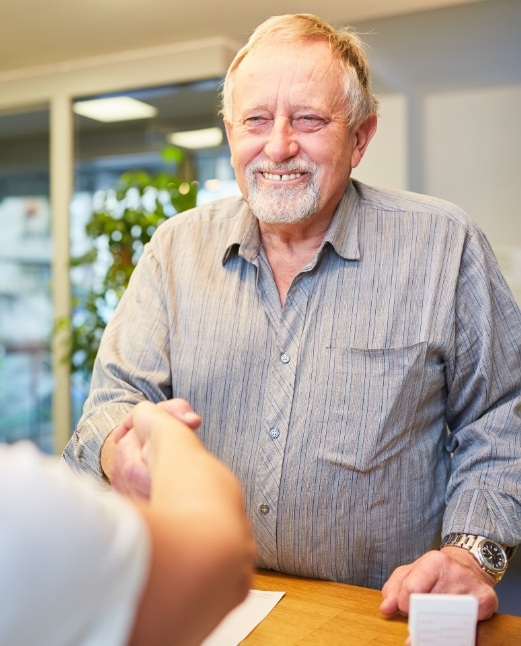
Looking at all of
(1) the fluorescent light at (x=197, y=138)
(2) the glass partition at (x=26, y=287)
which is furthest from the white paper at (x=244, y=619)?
(2) the glass partition at (x=26, y=287)

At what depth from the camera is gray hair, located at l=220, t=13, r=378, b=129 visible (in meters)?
1.81

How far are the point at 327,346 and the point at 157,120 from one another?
4.23 m

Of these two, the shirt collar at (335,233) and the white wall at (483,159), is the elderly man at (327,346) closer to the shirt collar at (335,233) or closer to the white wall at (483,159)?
the shirt collar at (335,233)

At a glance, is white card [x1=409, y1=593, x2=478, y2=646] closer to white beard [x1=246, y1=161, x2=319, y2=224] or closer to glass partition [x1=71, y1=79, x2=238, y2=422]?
white beard [x1=246, y1=161, x2=319, y2=224]

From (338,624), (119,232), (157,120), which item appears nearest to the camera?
(338,624)

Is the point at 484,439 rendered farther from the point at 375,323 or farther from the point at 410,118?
the point at 410,118

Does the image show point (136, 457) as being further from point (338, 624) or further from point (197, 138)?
point (197, 138)

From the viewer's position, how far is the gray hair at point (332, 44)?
1811mm

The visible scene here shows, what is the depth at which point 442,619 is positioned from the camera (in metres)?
1.02

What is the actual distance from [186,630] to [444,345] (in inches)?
46.1

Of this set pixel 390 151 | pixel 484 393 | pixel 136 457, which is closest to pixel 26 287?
pixel 390 151

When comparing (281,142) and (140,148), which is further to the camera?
(140,148)

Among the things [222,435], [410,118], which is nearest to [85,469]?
[222,435]

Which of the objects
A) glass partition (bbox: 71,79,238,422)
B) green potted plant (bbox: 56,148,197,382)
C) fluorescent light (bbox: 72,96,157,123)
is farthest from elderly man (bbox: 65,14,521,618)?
fluorescent light (bbox: 72,96,157,123)
